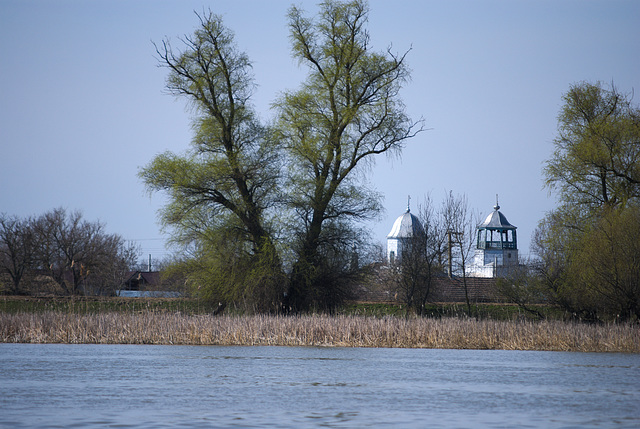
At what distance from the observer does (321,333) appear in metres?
21.5

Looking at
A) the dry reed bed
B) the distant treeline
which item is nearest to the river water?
the dry reed bed

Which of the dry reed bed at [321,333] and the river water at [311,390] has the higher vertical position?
the dry reed bed at [321,333]

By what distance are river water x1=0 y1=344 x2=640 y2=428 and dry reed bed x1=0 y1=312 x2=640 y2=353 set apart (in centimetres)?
285

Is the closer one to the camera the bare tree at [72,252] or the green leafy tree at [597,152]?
the green leafy tree at [597,152]

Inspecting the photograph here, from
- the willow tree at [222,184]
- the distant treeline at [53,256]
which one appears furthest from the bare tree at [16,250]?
the willow tree at [222,184]

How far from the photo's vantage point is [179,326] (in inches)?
863

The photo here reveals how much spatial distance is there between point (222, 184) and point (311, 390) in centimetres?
2078

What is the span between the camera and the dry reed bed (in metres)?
20.6

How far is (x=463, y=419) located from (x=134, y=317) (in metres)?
16.1

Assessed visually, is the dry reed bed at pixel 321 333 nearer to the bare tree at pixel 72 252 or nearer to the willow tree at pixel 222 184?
the willow tree at pixel 222 184

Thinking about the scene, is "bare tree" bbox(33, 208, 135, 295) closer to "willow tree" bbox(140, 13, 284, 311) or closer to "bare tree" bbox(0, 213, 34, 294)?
"bare tree" bbox(0, 213, 34, 294)

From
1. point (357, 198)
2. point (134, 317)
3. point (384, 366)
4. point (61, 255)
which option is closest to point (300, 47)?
point (357, 198)

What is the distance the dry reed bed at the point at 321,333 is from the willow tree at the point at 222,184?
8705mm

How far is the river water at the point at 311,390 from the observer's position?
26.5 feet
